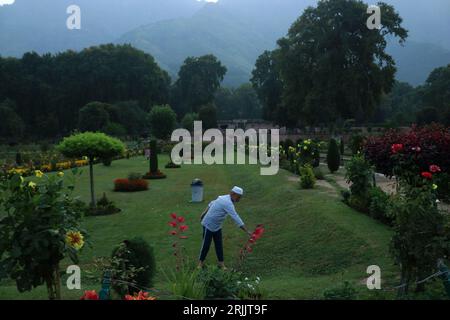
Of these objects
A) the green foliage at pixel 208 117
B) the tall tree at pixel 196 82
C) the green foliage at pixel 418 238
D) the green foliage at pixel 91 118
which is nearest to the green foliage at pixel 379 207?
the green foliage at pixel 418 238

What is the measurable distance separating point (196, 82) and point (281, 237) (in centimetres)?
6349

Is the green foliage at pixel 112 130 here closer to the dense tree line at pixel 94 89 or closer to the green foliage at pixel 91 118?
Answer: the green foliage at pixel 91 118

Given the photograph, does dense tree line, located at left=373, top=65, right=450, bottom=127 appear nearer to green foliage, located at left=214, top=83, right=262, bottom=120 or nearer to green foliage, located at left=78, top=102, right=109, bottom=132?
green foliage, located at left=214, top=83, right=262, bottom=120

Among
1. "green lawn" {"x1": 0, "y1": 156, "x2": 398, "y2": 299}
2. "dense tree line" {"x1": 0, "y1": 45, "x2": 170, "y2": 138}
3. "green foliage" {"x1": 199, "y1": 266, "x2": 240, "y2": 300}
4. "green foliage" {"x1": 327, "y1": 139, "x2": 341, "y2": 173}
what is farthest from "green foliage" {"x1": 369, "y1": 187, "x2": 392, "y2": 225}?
"dense tree line" {"x1": 0, "y1": 45, "x2": 170, "y2": 138}

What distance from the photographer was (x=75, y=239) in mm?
4699

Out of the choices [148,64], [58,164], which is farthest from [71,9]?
[148,64]

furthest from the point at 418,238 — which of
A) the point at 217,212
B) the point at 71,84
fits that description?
the point at 71,84

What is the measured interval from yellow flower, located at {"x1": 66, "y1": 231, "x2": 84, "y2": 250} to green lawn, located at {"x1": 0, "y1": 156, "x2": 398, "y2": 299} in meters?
0.65

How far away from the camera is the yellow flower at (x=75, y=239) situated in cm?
467

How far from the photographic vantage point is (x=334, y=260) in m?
7.87

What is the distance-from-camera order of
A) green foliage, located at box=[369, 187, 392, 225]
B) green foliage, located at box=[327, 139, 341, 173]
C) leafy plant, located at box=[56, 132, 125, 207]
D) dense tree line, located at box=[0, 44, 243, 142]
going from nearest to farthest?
green foliage, located at box=[369, 187, 392, 225] < leafy plant, located at box=[56, 132, 125, 207] < green foliage, located at box=[327, 139, 341, 173] < dense tree line, located at box=[0, 44, 243, 142]

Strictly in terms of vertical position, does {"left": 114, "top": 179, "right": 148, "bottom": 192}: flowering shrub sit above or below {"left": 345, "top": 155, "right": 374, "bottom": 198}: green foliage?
below

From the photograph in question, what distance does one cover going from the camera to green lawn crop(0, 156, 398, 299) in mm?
6784
